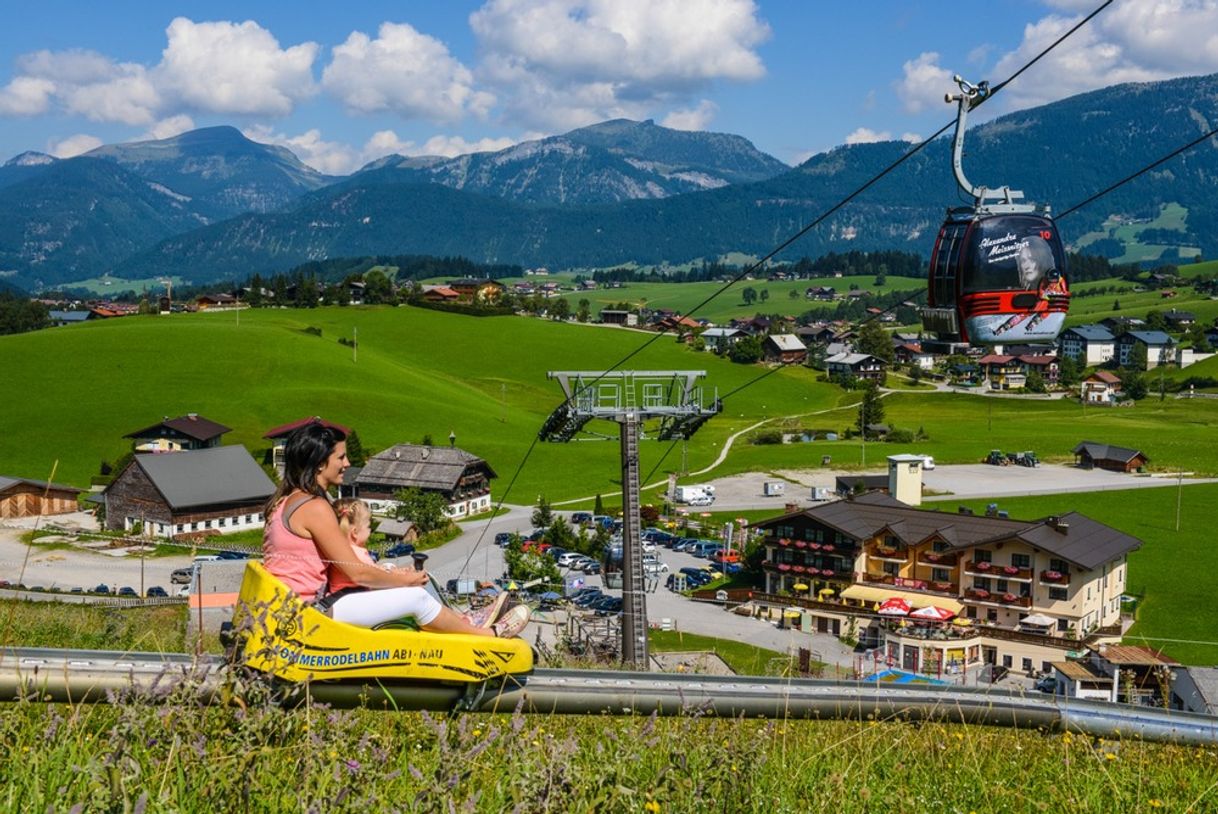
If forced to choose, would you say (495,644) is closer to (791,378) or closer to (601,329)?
(791,378)

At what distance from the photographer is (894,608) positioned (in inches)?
1535

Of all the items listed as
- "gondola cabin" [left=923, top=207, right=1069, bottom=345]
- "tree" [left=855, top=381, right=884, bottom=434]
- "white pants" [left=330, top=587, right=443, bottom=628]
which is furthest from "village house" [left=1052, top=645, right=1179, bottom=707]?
"tree" [left=855, top=381, right=884, bottom=434]

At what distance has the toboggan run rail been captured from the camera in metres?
4.09

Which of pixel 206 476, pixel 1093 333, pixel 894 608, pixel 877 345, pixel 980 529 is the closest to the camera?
pixel 894 608

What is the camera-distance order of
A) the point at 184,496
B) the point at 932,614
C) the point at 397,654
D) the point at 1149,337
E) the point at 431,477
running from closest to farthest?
1. the point at 397,654
2. the point at 932,614
3. the point at 184,496
4. the point at 431,477
5. the point at 1149,337

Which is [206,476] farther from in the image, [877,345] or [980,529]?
[877,345]

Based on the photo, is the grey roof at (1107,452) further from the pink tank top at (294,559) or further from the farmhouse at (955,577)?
the pink tank top at (294,559)

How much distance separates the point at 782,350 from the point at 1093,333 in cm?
4541

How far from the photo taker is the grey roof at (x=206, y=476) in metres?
57.7

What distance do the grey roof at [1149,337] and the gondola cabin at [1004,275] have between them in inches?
5622

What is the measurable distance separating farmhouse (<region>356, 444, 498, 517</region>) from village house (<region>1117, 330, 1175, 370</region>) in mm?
103943

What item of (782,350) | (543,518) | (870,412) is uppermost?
(782,350)

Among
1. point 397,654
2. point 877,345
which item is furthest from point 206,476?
point 877,345

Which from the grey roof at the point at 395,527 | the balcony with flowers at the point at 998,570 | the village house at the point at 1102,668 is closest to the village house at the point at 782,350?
the grey roof at the point at 395,527
